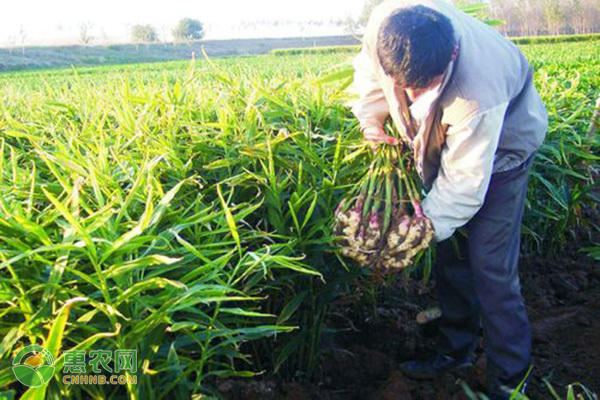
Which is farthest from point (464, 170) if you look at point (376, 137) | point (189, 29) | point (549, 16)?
point (189, 29)

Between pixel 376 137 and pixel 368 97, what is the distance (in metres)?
0.17

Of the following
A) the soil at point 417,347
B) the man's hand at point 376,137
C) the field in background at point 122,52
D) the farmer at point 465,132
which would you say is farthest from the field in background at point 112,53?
the farmer at point 465,132

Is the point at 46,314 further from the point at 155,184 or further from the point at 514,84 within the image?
the point at 514,84

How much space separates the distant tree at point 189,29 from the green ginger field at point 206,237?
66101 mm

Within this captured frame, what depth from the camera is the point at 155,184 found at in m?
1.71

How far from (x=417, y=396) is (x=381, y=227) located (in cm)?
80

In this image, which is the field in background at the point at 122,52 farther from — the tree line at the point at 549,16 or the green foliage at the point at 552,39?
the tree line at the point at 549,16

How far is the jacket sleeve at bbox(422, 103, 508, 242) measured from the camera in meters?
1.75

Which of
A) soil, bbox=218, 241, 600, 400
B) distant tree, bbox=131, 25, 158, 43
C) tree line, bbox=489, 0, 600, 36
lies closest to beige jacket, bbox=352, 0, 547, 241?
soil, bbox=218, 241, 600, 400

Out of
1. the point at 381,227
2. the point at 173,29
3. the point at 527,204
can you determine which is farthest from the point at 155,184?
the point at 173,29

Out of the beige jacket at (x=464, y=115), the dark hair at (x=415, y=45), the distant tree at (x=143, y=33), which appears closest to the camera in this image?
the dark hair at (x=415, y=45)

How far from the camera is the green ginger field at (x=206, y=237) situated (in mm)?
1215

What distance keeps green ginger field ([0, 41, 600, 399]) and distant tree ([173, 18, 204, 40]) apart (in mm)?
66101

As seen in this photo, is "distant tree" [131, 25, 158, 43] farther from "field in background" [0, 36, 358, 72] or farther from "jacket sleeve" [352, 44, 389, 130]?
"jacket sleeve" [352, 44, 389, 130]
